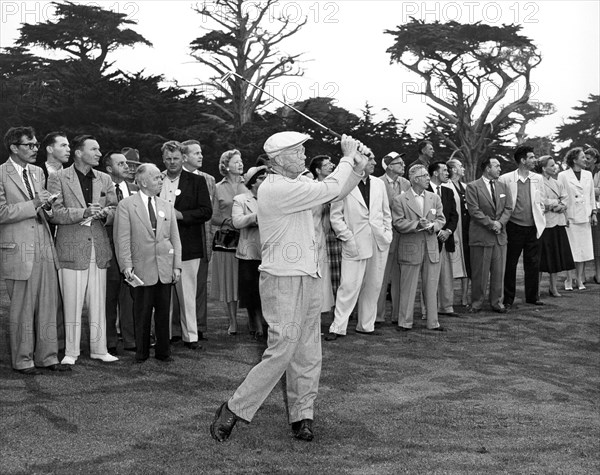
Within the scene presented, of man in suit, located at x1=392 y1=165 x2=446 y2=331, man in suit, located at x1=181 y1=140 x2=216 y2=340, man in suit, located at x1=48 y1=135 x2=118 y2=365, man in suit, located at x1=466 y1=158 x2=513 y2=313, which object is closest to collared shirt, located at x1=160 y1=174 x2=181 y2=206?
man in suit, located at x1=181 y1=140 x2=216 y2=340

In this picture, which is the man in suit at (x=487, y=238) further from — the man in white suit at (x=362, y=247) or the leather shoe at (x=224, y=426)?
the leather shoe at (x=224, y=426)

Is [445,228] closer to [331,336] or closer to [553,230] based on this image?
[331,336]

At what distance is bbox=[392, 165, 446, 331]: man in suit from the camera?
1023 cm

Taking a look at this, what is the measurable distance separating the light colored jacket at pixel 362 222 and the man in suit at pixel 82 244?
2508mm

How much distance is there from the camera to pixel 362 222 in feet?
32.5

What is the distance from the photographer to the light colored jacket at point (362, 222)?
975cm

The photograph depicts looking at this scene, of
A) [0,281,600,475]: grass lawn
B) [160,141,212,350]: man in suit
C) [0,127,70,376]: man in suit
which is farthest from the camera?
[160,141,212,350]: man in suit

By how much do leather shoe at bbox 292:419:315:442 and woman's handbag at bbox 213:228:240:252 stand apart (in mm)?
3837

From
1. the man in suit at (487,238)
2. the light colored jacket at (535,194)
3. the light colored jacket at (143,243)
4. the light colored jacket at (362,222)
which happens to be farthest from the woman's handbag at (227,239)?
the light colored jacket at (535,194)

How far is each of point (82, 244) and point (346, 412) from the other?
9.27 feet

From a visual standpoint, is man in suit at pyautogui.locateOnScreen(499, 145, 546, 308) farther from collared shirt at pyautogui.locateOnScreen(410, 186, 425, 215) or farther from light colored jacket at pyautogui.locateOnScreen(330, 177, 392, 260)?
light colored jacket at pyautogui.locateOnScreen(330, 177, 392, 260)

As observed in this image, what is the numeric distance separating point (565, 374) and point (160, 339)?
349 cm

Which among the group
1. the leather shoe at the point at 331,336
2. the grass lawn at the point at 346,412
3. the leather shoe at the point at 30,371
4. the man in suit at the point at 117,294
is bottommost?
the grass lawn at the point at 346,412

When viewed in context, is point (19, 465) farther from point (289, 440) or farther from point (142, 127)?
point (142, 127)
